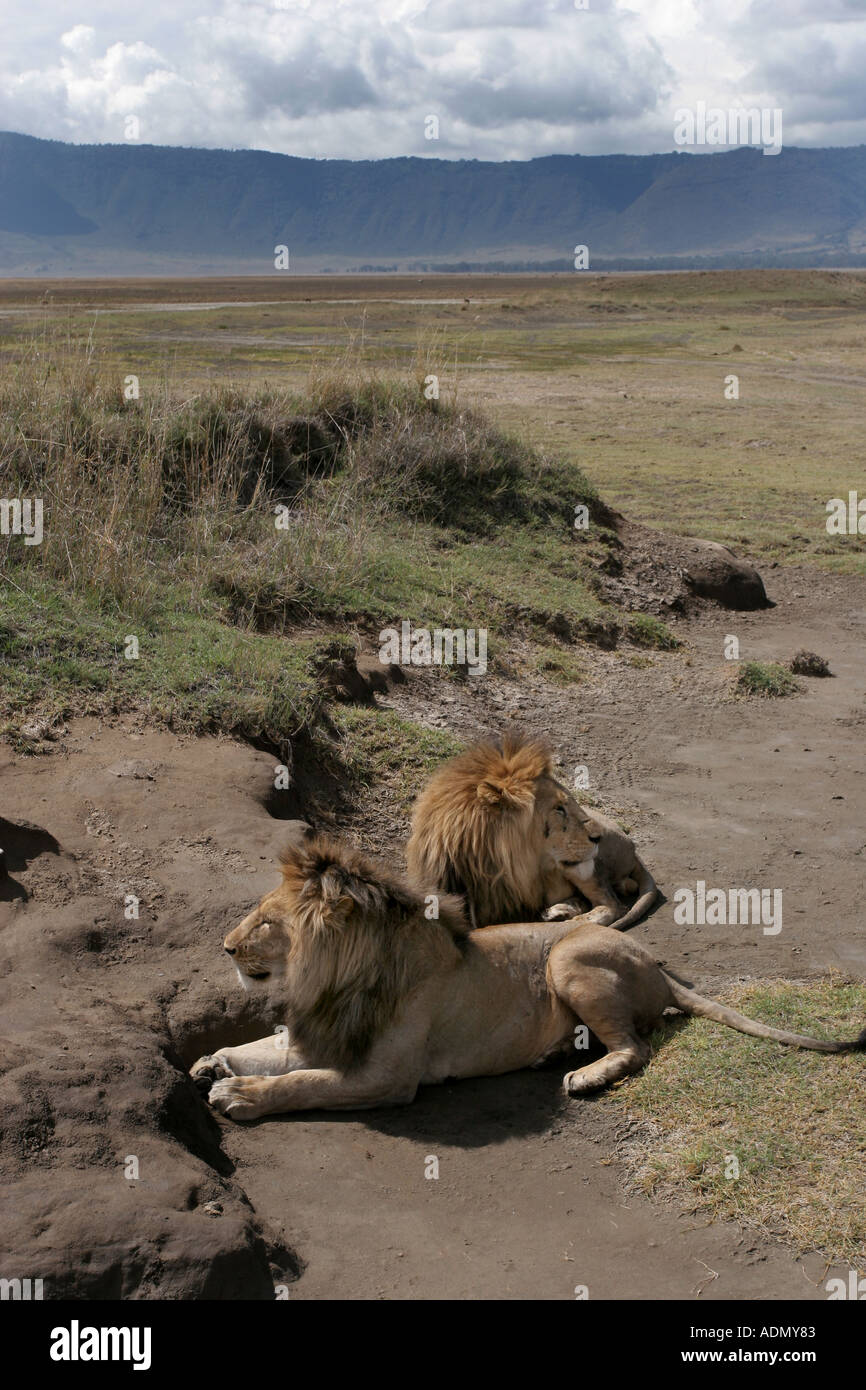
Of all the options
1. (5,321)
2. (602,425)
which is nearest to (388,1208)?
(602,425)

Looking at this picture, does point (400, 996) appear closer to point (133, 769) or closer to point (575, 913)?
point (575, 913)

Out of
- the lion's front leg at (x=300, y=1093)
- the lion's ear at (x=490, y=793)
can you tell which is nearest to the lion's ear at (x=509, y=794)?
the lion's ear at (x=490, y=793)

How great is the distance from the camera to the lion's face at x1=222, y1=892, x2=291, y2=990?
459cm

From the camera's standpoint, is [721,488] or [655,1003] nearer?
[655,1003]

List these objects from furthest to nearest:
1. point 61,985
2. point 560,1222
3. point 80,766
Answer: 1. point 80,766
2. point 61,985
3. point 560,1222

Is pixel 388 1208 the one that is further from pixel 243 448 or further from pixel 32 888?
pixel 243 448

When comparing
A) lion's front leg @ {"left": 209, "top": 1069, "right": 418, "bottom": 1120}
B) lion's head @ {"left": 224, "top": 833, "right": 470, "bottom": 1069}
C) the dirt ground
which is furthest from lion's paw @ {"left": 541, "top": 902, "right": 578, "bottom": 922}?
lion's front leg @ {"left": 209, "top": 1069, "right": 418, "bottom": 1120}

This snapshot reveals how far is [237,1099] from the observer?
455 centimetres

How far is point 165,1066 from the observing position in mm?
4328

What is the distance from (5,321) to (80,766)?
135ft

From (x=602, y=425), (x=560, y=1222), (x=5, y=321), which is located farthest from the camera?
(x=5, y=321)

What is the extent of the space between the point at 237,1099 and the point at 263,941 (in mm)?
575

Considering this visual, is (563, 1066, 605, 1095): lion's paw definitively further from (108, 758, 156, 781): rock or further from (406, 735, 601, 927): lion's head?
(108, 758, 156, 781): rock

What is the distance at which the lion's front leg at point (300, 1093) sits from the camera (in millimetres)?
4559
